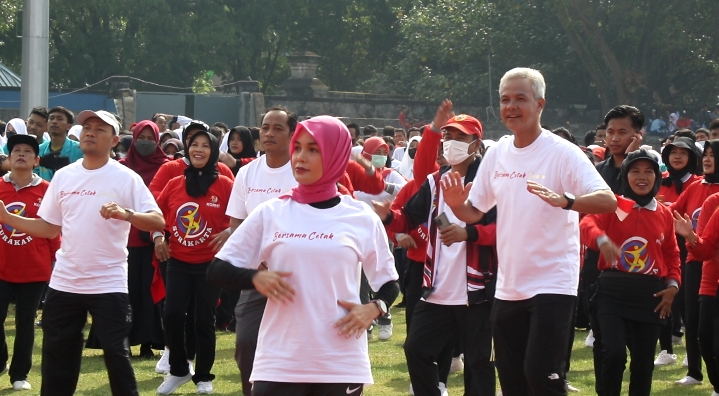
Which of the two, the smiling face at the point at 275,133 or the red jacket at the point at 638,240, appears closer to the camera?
the smiling face at the point at 275,133

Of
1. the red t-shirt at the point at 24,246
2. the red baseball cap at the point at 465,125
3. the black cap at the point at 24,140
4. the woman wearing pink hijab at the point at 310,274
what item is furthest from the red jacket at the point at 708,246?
the black cap at the point at 24,140

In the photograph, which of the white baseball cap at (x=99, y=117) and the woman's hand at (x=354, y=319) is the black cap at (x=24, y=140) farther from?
the woman's hand at (x=354, y=319)

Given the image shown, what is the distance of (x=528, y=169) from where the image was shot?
651 cm

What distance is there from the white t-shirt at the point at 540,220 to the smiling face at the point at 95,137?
8.47ft

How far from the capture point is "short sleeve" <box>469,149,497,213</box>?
6766 millimetres

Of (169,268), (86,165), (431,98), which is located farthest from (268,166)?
(431,98)

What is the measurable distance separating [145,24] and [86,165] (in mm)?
40076

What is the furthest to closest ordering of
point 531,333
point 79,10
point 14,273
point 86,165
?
point 79,10, point 14,273, point 86,165, point 531,333

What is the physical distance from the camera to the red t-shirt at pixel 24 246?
9.23 m

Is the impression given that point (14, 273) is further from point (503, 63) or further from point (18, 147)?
point (503, 63)

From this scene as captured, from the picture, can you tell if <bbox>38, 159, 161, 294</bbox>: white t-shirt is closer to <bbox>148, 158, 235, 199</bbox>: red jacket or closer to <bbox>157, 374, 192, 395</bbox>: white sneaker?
<bbox>157, 374, 192, 395</bbox>: white sneaker

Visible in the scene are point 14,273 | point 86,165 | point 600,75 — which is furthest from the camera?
point 600,75

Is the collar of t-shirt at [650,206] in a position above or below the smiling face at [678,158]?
below

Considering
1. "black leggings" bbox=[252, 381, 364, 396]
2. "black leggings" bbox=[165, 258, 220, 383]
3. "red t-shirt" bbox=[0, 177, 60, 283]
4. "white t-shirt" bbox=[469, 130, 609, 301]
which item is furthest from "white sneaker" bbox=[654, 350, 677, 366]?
"black leggings" bbox=[252, 381, 364, 396]
